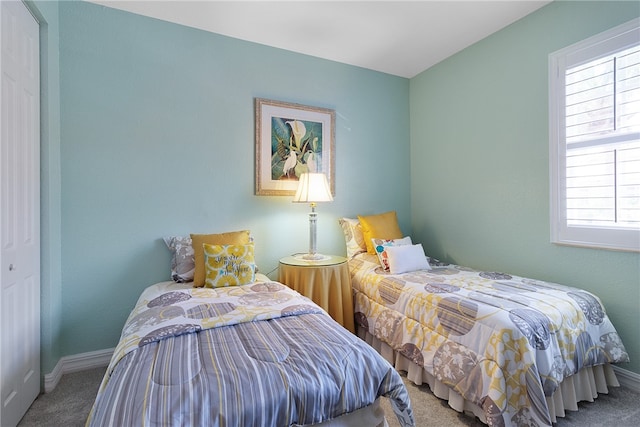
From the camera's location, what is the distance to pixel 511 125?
8.45 ft

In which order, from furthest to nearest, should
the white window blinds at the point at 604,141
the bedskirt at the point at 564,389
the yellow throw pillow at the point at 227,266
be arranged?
the yellow throw pillow at the point at 227,266 → the white window blinds at the point at 604,141 → the bedskirt at the point at 564,389

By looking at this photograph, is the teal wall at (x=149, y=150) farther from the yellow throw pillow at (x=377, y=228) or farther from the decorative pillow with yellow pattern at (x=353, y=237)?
the yellow throw pillow at (x=377, y=228)

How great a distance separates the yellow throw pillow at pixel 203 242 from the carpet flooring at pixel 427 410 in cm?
92

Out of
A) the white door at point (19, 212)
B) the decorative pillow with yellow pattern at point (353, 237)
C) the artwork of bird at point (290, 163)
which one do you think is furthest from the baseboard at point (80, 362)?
the decorative pillow with yellow pattern at point (353, 237)

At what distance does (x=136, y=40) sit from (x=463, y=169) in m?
3.04

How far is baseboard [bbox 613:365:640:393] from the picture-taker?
1915 millimetres

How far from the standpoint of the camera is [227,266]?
219cm

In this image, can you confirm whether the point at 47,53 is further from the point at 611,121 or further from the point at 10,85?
the point at 611,121

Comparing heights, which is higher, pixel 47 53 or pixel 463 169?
pixel 47 53

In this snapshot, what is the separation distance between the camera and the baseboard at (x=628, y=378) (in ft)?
6.28

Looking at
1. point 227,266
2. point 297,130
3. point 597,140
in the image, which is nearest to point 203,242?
point 227,266

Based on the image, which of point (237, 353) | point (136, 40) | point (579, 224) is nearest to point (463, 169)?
point (579, 224)

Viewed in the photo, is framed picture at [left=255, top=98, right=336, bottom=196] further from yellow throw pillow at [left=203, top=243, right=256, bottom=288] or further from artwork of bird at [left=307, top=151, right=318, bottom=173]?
yellow throw pillow at [left=203, top=243, right=256, bottom=288]

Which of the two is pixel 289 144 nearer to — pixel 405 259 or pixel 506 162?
pixel 405 259
